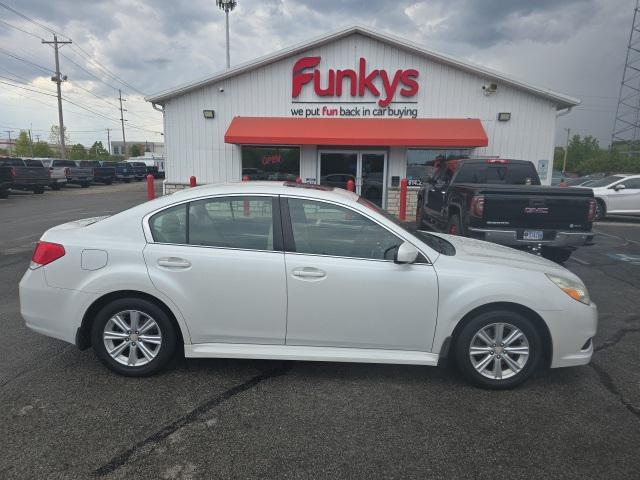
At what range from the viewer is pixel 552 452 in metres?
2.60

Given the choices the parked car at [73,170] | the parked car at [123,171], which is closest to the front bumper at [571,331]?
the parked car at [73,170]

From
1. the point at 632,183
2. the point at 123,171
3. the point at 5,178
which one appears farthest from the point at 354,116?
the point at 123,171

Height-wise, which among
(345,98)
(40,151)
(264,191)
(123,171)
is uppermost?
(40,151)

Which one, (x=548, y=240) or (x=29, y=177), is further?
(x=29, y=177)

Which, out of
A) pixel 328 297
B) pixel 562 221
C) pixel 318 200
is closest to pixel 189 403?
pixel 328 297

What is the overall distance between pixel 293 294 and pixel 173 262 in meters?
0.97

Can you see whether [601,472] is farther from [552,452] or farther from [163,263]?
[163,263]

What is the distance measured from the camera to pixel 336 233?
3359 millimetres

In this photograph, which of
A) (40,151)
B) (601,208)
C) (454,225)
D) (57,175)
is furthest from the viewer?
(40,151)

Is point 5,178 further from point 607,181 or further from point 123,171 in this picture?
point 607,181

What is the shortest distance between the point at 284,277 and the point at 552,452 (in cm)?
209

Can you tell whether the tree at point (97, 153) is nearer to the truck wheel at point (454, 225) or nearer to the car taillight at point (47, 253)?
the truck wheel at point (454, 225)

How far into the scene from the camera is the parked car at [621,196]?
44.7ft

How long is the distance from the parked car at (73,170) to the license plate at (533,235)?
27003mm
